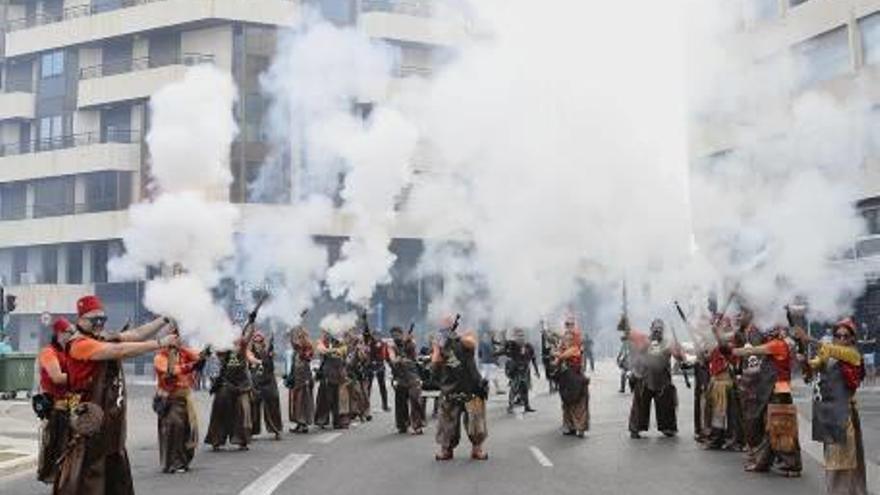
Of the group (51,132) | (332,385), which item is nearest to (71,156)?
(51,132)

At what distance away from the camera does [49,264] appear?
Result: 1994 inches

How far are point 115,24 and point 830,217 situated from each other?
139ft

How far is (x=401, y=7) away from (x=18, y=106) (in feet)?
73.2

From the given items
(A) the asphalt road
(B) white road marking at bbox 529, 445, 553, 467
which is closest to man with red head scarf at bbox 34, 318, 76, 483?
(A) the asphalt road

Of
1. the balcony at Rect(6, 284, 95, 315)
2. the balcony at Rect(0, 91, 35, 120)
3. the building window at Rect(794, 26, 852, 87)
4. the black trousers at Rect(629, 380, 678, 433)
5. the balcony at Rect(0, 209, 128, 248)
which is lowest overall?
the black trousers at Rect(629, 380, 678, 433)

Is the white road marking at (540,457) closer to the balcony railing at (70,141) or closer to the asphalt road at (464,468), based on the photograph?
the asphalt road at (464,468)

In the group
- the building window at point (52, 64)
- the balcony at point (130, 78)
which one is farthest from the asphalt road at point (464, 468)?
the building window at point (52, 64)

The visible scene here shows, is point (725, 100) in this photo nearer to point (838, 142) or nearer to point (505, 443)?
point (838, 142)

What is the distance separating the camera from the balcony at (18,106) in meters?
53.8

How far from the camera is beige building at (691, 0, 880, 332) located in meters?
24.3

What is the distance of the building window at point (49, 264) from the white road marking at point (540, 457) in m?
41.8

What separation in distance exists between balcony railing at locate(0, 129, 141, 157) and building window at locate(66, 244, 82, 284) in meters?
5.36

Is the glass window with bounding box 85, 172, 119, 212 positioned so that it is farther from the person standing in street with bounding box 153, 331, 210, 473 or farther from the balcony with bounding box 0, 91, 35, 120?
the person standing in street with bounding box 153, 331, 210, 473

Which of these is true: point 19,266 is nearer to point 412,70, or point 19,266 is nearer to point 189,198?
point 412,70
